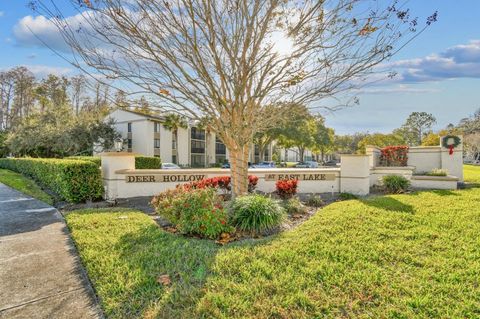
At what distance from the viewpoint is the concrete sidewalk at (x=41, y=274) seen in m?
3.51

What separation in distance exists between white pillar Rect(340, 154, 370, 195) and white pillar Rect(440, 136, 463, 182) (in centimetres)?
532

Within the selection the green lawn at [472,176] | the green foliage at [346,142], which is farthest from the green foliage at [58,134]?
the green foliage at [346,142]

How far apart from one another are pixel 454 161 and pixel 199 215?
43.2 feet

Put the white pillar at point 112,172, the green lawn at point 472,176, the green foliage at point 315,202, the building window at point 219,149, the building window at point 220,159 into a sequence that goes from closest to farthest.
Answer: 1. the green foliage at point 315,202
2. the white pillar at point 112,172
3. the green lawn at point 472,176
4. the building window at point 220,159
5. the building window at point 219,149

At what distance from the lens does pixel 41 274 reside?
441cm

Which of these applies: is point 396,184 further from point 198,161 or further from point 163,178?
point 198,161

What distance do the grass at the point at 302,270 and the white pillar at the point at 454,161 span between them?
328 inches

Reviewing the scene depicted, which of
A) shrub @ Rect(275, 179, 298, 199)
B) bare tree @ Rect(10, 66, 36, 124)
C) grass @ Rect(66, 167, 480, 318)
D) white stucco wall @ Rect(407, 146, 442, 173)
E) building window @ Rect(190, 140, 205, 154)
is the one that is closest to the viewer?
grass @ Rect(66, 167, 480, 318)

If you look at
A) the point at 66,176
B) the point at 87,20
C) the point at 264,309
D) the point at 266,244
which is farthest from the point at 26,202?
the point at 264,309

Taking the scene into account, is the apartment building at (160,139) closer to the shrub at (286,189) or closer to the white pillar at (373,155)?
the white pillar at (373,155)

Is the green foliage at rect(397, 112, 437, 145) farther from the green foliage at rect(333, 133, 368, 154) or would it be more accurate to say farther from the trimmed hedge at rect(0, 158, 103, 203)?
the trimmed hedge at rect(0, 158, 103, 203)

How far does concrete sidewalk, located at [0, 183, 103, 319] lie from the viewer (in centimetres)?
351

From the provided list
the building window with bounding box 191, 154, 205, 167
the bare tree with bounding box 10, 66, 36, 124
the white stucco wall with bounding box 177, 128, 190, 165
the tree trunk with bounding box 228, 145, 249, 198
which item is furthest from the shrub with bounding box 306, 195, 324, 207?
the bare tree with bounding box 10, 66, 36, 124

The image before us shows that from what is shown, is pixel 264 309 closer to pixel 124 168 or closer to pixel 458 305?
pixel 458 305
